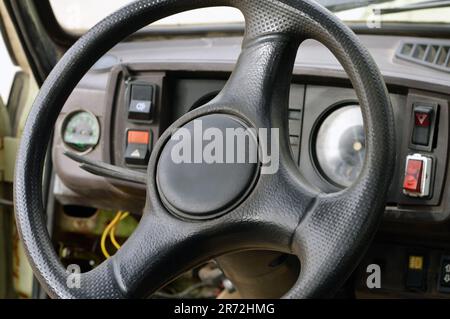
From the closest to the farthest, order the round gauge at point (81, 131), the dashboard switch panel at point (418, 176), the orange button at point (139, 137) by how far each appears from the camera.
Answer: the dashboard switch panel at point (418, 176), the orange button at point (139, 137), the round gauge at point (81, 131)

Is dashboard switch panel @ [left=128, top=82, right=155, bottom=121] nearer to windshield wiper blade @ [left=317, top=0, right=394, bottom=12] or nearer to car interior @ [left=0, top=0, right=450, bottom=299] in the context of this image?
car interior @ [left=0, top=0, right=450, bottom=299]

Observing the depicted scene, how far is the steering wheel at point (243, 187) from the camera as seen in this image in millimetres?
966

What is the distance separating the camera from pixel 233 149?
1.09 metres

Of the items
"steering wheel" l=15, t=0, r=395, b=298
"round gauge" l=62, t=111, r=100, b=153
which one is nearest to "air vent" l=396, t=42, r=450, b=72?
"steering wheel" l=15, t=0, r=395, b=298

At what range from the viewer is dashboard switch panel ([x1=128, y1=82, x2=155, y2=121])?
1.54m

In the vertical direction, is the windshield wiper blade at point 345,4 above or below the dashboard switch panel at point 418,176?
above

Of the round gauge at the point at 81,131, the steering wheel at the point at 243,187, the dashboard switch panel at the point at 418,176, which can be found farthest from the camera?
the round gauge at the point at 81,131

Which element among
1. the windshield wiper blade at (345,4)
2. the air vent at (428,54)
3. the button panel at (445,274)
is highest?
the windshield wiper blade at (345,4)

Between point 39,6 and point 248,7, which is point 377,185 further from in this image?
point 39,6

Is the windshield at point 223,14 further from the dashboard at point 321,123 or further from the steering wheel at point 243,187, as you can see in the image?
the steering wheel at point 243,187

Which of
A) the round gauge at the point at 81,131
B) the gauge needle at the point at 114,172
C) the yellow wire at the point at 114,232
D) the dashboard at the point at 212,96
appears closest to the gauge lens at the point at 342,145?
the dashboard at the point at 212,96

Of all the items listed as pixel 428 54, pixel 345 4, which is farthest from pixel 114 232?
pixel 428 54

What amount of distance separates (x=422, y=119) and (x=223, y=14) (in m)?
0.62

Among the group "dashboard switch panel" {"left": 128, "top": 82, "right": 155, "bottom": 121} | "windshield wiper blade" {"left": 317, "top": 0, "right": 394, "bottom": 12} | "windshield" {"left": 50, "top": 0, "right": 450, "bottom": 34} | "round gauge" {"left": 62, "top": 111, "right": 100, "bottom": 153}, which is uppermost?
"windshield wiper blade" {"left": 317, "top": 0, "right": 394, "bottom": 12}
